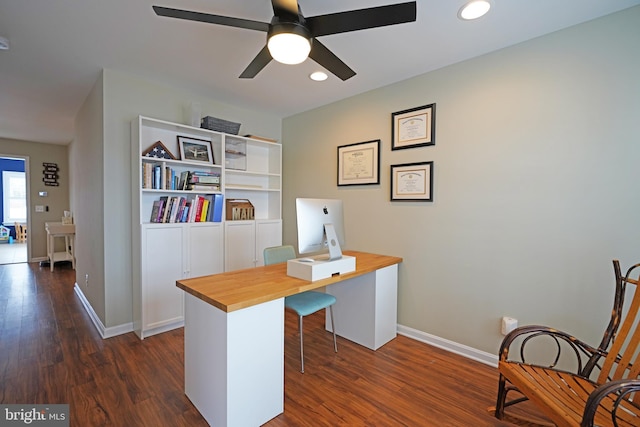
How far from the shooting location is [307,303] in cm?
231

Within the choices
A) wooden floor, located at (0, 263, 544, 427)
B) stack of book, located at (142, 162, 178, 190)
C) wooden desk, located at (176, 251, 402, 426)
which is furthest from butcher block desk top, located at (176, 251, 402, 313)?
stack of book, located at (142, 162, 178, 190)

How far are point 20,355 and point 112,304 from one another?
2.24 ft

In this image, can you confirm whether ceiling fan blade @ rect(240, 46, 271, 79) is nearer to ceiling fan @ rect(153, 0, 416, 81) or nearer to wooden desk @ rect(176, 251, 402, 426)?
ceiling fan @ rect(153, 0, 416, 81)

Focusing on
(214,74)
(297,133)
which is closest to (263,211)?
(297,133)

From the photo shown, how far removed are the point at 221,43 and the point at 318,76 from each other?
35.5 inches

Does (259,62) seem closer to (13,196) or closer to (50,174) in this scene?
(50,174)

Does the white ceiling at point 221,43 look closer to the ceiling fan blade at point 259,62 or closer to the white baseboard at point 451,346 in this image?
the ceiling fan blade at point 259,62

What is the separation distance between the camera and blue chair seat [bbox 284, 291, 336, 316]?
2195 millimetres

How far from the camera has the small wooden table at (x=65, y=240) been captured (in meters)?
5.13

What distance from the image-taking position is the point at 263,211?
406 centimetres

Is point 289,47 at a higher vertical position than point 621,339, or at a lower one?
higher

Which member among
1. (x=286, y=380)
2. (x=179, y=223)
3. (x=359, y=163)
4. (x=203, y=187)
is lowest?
(x=286, y=380)

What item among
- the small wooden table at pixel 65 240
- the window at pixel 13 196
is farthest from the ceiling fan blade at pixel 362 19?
the window at pixel 13 196

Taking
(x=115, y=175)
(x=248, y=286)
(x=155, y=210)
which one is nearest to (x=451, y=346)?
(x=248, y=286)
